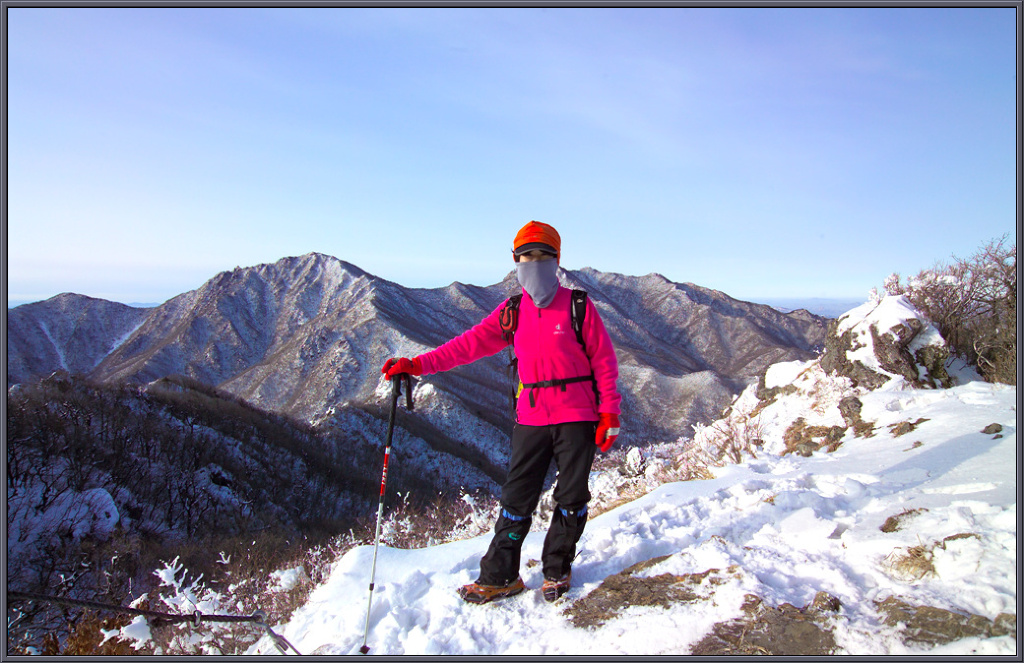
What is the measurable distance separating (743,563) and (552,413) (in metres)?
1.63

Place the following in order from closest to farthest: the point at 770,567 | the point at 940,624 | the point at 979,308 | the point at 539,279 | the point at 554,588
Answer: the point at 940,624, the point at 770,567, the point at 554,588, the point at 539,279, the point at 979,308

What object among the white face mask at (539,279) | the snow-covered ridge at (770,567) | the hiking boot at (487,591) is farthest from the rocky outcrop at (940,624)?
the white face mask at (539,279)

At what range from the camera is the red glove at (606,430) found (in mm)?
3504

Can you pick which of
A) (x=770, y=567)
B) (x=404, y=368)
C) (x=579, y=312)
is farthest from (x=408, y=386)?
(x=770, y=567)

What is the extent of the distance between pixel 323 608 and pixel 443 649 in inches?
45.5

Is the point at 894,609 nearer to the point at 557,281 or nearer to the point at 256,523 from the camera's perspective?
the point at 557,281

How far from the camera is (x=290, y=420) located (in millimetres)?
45594

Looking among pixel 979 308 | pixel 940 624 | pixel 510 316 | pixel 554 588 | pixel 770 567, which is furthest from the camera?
pixel 979 308

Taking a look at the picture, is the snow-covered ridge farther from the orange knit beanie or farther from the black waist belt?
the orange knit beanie

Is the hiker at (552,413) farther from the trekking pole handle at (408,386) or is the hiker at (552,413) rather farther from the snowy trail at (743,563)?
the trekking pole handle at (408,386)

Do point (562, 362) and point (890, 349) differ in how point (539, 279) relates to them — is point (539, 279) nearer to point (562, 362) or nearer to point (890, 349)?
point (562, 362)

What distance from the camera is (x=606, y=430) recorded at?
11.5 ft

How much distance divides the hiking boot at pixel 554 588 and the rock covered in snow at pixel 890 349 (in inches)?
300

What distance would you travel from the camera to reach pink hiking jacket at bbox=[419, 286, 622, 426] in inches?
142
